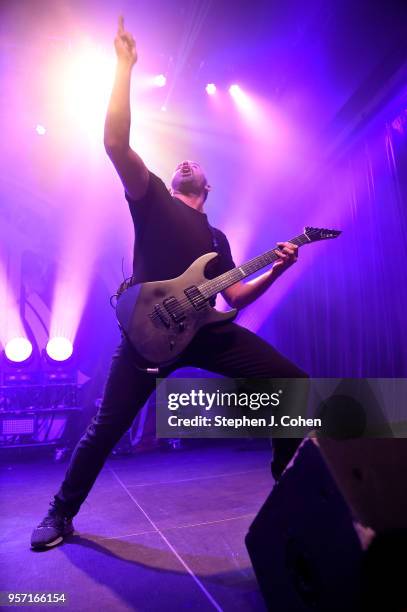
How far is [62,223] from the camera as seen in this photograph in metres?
6.55

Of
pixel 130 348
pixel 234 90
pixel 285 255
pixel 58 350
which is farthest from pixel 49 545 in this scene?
pixel 234 90

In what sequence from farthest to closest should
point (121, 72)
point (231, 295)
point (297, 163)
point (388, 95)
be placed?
point (297, 163) < point (388, 95) < point (231, 295) < point (121, 72)

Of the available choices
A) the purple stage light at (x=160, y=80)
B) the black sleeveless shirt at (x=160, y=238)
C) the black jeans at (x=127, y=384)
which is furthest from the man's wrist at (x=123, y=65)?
the purple stage light at (x=160, y=80)

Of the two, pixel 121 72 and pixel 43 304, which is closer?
pixel 121 72

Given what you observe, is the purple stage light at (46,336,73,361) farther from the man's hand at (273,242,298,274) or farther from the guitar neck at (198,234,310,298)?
the man's hand at (273,242,298,274)

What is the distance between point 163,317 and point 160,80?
4.63 meters

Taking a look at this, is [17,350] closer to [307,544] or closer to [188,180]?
[188,180]

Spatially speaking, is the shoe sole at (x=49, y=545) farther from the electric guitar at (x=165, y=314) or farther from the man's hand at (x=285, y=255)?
the man's hand at (x=285, y=255)

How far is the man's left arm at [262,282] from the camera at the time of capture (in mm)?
2188

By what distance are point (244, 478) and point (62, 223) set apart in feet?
17.3

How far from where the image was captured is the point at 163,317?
186 cm

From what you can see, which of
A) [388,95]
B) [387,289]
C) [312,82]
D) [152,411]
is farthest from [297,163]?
[152,411]

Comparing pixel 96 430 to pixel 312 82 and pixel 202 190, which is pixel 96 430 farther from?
pixel 312 82

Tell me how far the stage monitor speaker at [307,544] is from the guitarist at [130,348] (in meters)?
0.55
